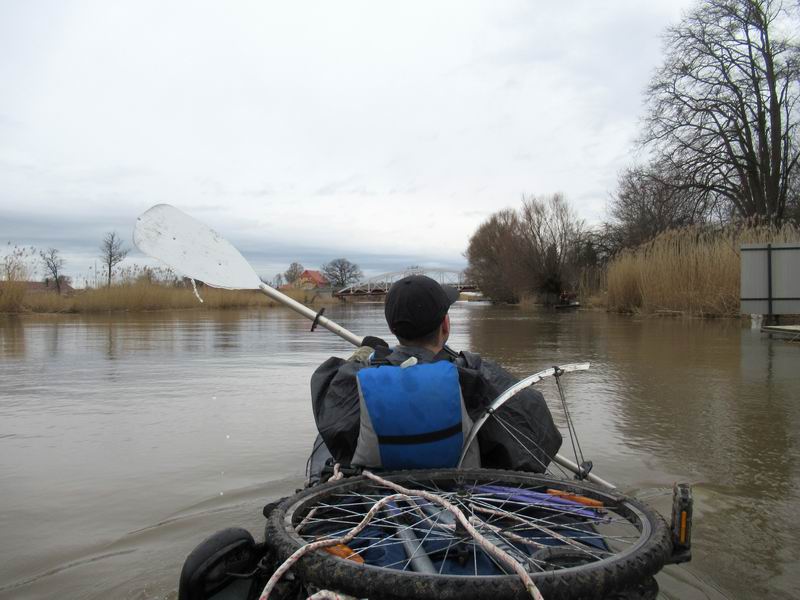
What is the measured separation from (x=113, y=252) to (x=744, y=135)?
35.9 m

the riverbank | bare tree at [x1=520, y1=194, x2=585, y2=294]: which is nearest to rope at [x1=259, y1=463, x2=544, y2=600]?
the riverbank

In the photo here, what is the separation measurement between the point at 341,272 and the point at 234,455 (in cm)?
7966

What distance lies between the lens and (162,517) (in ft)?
9.83

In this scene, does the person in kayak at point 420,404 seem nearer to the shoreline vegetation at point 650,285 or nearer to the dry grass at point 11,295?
the shoreline vegetation at point 650,285

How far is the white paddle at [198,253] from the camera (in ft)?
11.0

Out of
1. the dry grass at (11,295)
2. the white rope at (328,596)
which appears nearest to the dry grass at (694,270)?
the white rope at (328,596)

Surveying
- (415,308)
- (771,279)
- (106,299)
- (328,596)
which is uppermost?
(771,279)

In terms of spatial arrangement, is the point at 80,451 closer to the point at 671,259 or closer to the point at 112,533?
the point at 112,533

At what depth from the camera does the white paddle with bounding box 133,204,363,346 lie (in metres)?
3.37

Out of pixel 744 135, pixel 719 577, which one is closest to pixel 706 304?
pixel 744 135

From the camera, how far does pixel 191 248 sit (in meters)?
3.62

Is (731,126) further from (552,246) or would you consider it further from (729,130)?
(552,246)

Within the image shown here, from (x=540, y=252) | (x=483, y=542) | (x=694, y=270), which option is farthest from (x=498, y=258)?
(x=483, y=542)

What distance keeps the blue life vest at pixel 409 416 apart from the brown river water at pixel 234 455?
970mm
